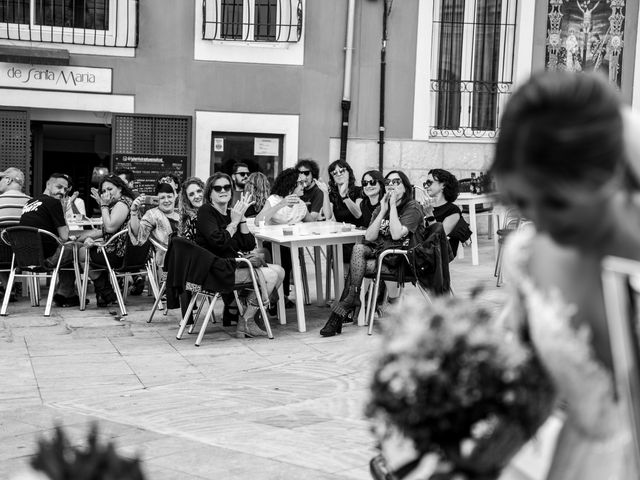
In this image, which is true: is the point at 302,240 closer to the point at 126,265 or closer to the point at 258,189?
the point at 258,189

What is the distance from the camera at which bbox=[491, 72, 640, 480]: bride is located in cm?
163

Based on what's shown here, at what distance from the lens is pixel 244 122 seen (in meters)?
14.8

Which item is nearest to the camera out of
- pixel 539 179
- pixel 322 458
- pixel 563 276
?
pixel 539 179

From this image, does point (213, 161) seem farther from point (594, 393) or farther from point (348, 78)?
point (594, 393)

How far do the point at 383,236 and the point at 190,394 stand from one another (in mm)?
3126

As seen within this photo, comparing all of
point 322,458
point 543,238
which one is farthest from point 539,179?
point 322,458

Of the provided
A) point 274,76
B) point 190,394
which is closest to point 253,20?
point 274,76

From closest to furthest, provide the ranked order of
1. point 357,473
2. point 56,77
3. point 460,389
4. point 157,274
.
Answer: point 460,389 < point 357,473 < point 157,274 < point 56,77

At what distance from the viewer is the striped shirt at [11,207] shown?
10469mm

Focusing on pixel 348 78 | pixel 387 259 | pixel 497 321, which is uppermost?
pixel 348 78

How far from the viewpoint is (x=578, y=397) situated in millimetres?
1737

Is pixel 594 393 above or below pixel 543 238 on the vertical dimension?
below

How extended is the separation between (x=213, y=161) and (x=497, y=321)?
42.8 ft

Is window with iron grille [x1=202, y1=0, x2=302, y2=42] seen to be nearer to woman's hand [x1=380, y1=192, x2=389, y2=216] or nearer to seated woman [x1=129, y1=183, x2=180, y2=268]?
seated woman [x1=129, y1=183, x2=180, y2=268]
